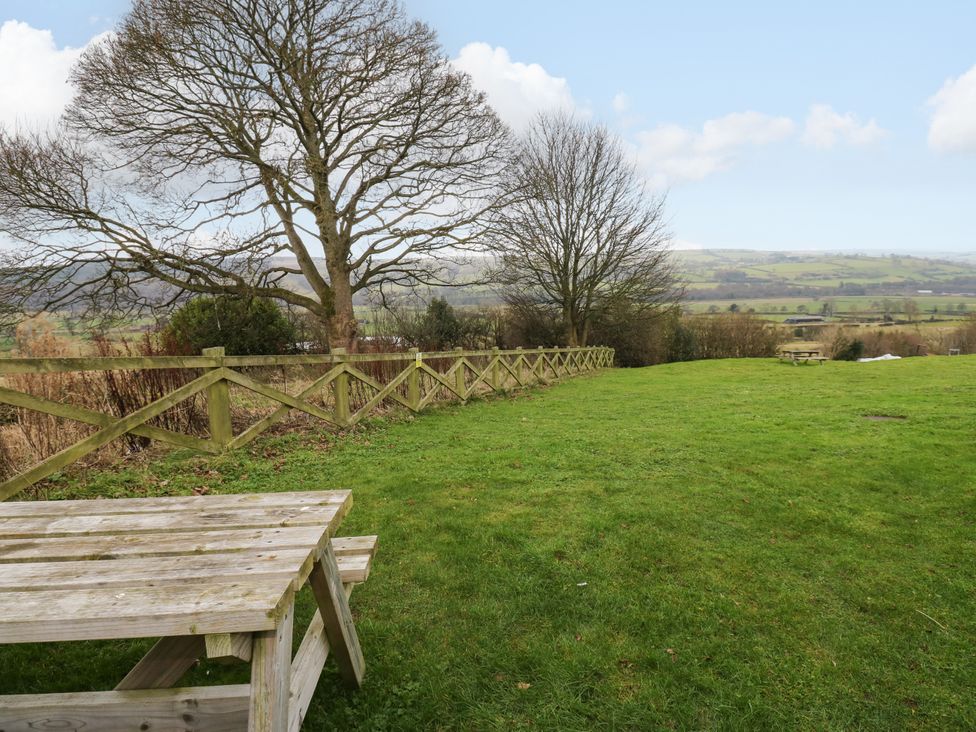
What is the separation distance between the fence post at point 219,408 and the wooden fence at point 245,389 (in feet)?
0.03

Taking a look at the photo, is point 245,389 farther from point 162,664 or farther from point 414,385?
point 162,664

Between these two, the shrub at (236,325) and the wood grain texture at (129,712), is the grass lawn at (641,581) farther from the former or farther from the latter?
the shrub at (236,325)

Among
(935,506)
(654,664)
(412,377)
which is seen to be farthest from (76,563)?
(412,377)

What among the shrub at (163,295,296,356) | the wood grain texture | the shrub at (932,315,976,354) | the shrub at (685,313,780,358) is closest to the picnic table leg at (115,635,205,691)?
the wood grain texture

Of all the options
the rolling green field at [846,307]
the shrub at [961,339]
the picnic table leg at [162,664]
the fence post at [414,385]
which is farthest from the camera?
the rolling green field at [846,307]

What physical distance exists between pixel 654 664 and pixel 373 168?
43.4 ft

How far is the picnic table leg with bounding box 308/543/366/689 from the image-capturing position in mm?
1891

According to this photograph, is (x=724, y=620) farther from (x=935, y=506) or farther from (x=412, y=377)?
(x=412, y=377)

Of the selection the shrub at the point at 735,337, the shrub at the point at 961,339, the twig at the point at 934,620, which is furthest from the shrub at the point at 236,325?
the shrub at the point at 961,339

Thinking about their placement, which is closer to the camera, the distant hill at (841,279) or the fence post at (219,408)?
the fence post at (219,408)

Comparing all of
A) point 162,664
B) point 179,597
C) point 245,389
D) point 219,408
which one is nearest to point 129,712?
point 162,664

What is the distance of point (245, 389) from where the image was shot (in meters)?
8.92

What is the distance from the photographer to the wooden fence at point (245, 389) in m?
4.28

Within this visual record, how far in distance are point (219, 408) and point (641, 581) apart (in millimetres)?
4882
